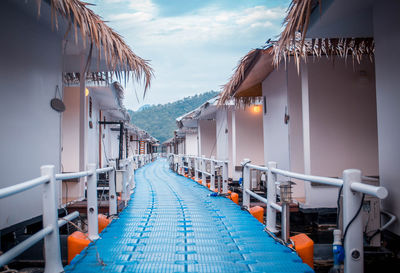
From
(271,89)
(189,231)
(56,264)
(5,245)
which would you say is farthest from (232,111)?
(56,264)

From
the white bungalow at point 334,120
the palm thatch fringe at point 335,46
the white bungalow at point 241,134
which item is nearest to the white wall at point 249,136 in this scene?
the white bungalow at point 241,134

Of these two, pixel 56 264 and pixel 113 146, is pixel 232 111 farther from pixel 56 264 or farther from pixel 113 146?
pixel 56 264

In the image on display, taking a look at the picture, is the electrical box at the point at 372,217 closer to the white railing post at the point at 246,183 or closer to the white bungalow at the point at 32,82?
the white railing post at the point at 246,183

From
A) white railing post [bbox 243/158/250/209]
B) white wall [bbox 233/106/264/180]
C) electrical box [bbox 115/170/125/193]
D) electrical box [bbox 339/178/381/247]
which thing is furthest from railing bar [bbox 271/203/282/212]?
white wall [bbox 233/106/264/180]

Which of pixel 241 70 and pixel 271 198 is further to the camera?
pixel 241 70

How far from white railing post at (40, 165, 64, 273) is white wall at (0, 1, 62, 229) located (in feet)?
6.16

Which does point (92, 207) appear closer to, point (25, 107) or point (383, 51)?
point (25, 107)

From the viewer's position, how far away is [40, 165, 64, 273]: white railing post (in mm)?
2231

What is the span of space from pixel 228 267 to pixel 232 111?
793 cm

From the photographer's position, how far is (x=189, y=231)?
3723 millimetres

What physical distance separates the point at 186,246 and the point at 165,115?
8744 centimetres

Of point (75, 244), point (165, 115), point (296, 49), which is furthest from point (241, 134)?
point (165, 115)

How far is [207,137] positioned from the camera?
13945mm

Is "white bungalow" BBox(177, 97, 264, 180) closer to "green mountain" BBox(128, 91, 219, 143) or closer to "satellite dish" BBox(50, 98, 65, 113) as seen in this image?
"satellite dish" BBox(50, 98, 65, 113)
